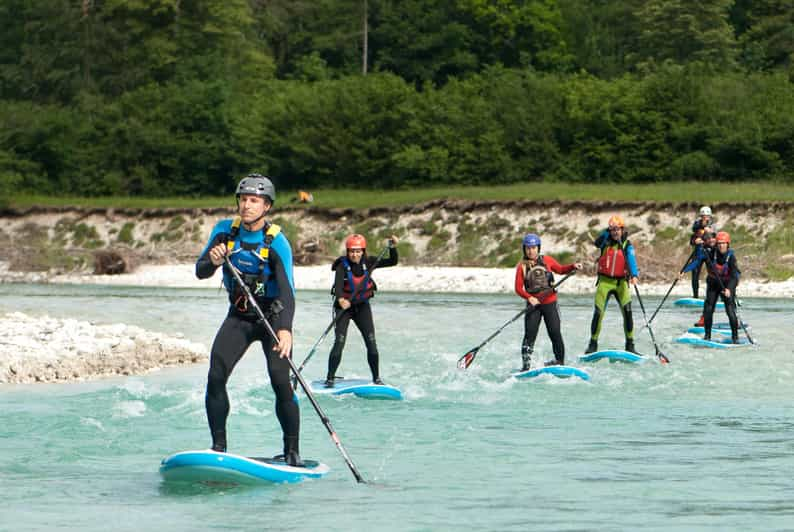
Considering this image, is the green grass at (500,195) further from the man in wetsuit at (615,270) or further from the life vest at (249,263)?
the life vest at (249,263)

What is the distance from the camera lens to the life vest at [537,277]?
59.1 ft

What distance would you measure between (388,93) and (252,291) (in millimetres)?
48364

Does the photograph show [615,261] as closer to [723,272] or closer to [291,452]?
[723,272]

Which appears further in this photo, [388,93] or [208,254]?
[388,93]

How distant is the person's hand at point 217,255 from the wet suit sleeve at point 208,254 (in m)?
0.07

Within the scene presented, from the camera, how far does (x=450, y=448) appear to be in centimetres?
1315

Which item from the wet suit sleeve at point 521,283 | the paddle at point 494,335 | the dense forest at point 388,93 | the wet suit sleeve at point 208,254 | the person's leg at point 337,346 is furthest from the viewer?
the dense forest at point 388,93

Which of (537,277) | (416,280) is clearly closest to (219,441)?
(537,277)

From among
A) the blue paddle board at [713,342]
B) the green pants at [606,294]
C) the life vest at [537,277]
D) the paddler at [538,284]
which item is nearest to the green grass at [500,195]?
the blue paddle board at [713,342]

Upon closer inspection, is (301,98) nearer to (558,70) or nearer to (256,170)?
(256,170)

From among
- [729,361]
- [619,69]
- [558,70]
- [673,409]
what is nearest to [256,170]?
[558,70]

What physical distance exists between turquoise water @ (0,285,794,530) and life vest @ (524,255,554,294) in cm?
126

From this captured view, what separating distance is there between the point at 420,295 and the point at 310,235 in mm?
11296

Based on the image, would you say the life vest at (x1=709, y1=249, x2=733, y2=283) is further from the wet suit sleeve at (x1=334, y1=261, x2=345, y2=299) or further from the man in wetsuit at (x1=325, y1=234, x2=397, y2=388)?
the wet suit sleeve at (x1=334, y1=261, x2=345, y2=299)
